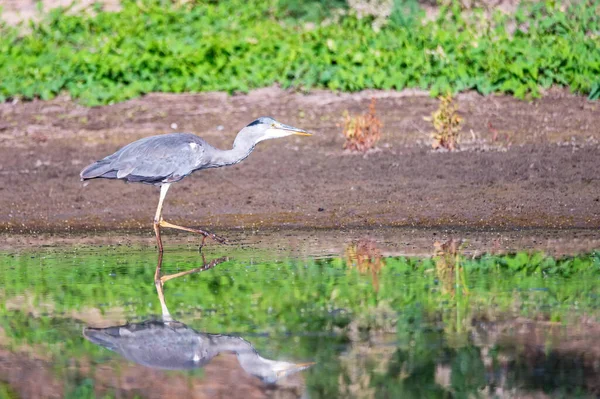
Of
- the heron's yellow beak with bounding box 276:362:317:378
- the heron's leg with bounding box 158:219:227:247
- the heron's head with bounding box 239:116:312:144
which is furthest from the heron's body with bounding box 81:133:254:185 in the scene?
the heron's yellow beak with bounding box 276:362:317:378

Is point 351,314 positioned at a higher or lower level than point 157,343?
higher

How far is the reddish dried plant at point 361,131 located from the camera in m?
12.2

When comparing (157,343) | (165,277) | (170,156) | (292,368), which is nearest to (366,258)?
(165,277)

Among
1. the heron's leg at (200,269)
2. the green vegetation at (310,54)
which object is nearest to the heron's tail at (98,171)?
the heron's leg at (200,269)

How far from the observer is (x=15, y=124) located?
44.5ft

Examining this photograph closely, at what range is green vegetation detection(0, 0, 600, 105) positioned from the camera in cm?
1374

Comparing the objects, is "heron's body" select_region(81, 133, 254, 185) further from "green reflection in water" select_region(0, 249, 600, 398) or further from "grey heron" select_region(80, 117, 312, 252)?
"green reflection in water" select_region(0, 249, 600, 398)

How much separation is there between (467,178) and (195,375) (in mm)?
6033

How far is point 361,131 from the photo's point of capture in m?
12.3

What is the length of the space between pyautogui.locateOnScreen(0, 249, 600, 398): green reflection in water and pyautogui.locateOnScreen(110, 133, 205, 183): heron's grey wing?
79 centimetres

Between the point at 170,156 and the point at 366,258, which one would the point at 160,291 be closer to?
the point at 366,258

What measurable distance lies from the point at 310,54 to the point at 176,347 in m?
8.43

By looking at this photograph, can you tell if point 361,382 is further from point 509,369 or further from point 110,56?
point 110,56

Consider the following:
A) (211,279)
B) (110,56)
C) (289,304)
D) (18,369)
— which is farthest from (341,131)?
(18,369)
